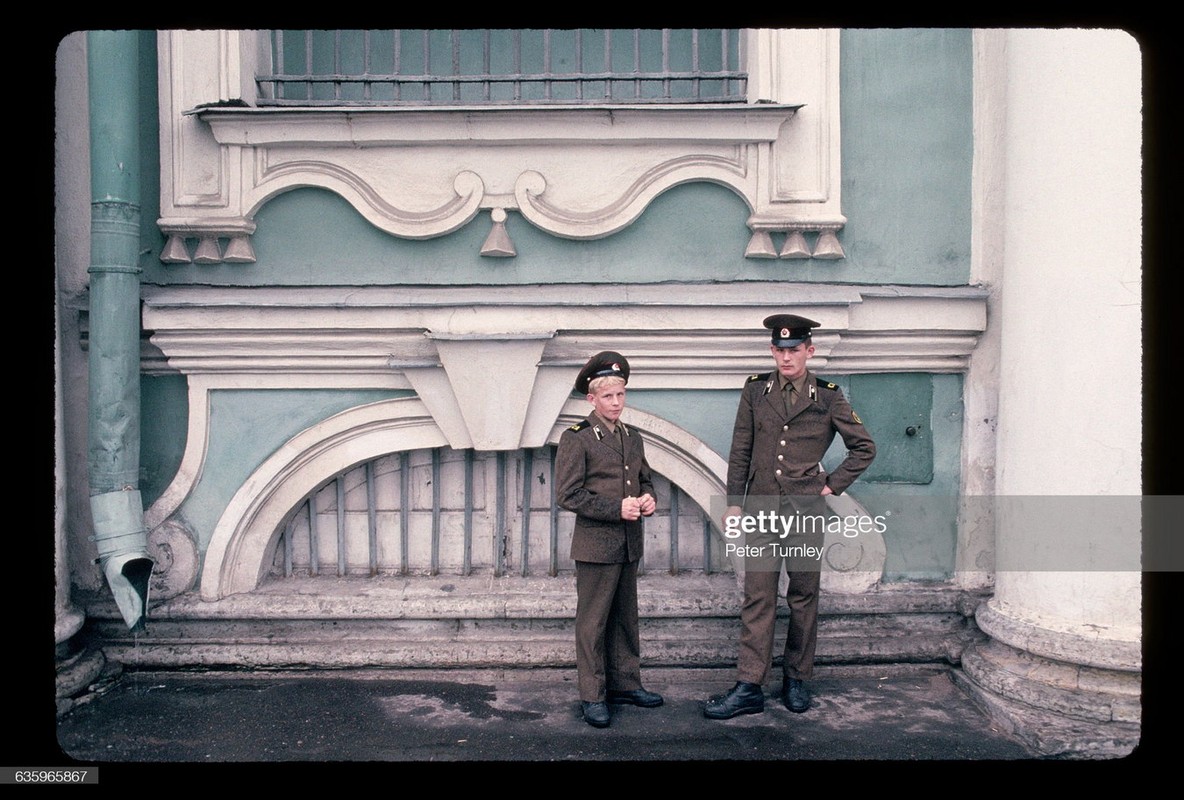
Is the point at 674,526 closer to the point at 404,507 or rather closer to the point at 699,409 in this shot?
the point at 699,409

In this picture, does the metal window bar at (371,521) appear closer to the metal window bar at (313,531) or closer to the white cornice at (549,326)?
the metal window bar at (313,531)

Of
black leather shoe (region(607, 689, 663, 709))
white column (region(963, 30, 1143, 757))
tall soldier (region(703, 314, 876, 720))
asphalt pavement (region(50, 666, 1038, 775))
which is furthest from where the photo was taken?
black leather shoe (region(607, 689, 663, 709))

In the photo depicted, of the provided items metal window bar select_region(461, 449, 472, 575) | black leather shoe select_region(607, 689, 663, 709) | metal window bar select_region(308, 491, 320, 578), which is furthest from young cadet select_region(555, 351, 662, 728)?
metal window bar select_region(308, 491, 320, 578)

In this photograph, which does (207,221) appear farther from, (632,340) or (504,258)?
(632,340)

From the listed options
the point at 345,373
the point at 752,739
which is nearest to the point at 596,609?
the point at 752,739

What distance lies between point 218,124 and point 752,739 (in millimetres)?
3339

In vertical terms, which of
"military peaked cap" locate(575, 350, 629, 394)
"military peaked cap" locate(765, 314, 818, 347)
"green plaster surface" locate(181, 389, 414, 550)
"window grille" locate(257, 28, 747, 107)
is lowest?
"green plaster surface" locate(181, 389, 414, 550)

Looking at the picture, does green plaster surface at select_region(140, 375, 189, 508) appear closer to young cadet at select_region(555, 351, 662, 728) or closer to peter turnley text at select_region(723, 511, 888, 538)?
young cadet at select_region(555, 351, 662, 728)

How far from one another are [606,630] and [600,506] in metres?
0.57

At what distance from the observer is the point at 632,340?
4.31 metres

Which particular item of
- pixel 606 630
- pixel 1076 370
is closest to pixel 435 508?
pixel 606 630

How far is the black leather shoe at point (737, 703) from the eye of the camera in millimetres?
3867

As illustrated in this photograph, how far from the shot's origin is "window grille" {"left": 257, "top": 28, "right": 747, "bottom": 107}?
178 inches

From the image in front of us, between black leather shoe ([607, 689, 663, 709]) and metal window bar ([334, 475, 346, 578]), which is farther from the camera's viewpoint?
metal window bar ([334, 475, 346, 578])
